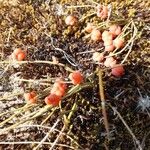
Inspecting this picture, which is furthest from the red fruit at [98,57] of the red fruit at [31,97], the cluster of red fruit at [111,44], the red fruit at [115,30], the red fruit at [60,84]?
the red fruit at [31,97]

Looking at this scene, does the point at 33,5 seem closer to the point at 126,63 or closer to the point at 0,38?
the point at 0,38

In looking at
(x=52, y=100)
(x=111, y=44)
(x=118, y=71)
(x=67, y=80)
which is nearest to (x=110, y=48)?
(x=111, y=44)

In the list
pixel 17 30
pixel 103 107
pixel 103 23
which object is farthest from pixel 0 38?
pixel 103 107

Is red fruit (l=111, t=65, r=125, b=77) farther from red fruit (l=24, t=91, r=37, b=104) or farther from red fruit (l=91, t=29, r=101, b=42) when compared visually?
red fruit (l=24, t=91, r=37, b=104)

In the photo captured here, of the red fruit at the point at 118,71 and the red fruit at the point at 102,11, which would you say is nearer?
the red fruit at the point at 118,71

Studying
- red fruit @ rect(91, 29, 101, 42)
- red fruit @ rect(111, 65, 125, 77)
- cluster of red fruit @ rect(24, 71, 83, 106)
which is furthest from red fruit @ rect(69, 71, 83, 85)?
red fruit @ rect(91, 29, 101, 42)

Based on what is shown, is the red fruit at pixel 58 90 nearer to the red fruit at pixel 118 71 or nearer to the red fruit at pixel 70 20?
the red fruit at pixel 118 71

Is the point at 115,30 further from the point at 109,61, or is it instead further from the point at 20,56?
the point at 20,56
